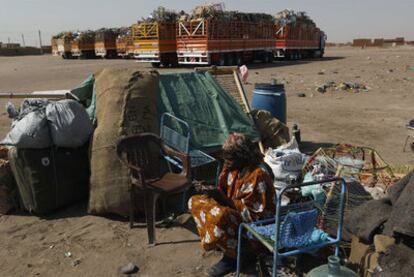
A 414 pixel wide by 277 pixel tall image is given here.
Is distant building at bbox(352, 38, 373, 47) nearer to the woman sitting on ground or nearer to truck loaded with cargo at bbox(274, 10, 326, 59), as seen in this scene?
truck loaded with cargo at bbox(274, 10, 326, 59)

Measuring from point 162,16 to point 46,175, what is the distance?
18678mm

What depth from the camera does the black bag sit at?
440cm

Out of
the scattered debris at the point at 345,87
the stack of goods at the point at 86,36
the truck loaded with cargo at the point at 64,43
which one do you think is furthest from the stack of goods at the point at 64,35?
the scattered debris at the point at 345,87

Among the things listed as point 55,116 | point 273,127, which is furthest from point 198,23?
point 55,116

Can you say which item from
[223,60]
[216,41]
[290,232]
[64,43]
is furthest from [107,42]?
[290,232]

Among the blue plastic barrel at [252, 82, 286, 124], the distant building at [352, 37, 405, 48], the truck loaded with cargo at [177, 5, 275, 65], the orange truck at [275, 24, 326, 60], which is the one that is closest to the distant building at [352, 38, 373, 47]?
the distant building at [352, 37, 405, 48]

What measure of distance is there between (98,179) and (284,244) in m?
2.38

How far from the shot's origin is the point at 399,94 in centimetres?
1295

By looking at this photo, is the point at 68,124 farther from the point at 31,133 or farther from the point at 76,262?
the point at 76,262

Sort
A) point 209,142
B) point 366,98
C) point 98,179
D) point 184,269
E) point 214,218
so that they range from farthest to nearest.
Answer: point 366,98, point 209,142, point 98,179, point 184,269, point 214,218

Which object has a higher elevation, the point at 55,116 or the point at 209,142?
the point at 55,116

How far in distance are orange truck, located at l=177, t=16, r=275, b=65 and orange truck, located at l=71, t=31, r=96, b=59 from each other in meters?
17.4

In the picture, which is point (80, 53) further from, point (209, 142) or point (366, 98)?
point (209, 142)

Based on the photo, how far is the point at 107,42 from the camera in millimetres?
34438
